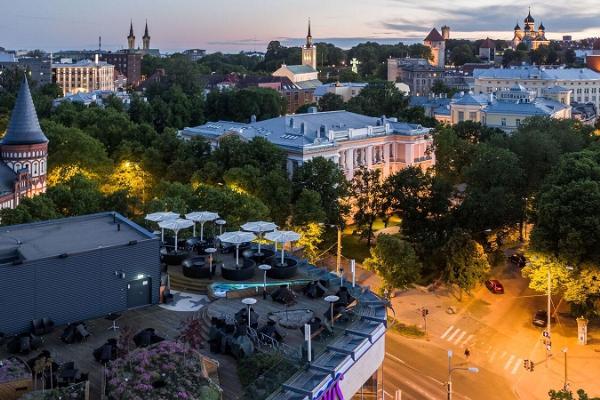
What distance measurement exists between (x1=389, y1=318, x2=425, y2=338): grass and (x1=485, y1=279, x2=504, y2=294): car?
9.95 m

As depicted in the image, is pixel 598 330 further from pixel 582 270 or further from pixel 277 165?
pixel 277 165

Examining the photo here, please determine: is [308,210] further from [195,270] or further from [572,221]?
[195,270]

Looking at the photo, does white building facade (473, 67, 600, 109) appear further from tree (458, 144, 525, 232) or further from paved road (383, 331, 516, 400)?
paved road (383, 331, 516, 400)

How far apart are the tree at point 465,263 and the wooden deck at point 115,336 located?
79.0 ft

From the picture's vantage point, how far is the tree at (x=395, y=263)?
1784 inches

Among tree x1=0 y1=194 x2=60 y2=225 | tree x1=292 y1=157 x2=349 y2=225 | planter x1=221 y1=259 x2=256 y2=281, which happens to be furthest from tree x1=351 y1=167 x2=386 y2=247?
planter x1=221 y1=259 x2=256 y2=281

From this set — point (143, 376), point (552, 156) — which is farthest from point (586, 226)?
point (143, 376)

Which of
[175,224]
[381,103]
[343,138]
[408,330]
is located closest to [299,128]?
[343,138]

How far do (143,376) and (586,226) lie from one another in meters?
32.1

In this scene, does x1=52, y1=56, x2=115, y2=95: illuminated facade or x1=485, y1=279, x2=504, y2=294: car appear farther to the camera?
x1=52, y1=56, x2=115, y2=95: illuminated facade

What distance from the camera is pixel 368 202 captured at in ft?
191

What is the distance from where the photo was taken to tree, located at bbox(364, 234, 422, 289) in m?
45.3

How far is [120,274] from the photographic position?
89.7 feet

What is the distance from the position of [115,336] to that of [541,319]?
2877cm
